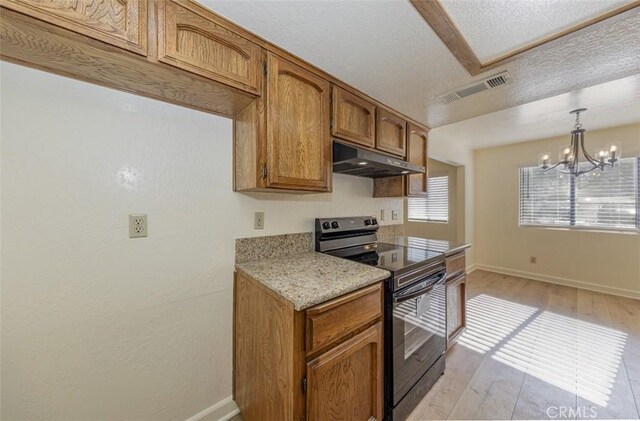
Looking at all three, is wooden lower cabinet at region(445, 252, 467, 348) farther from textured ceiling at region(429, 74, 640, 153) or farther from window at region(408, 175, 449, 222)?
window at region(408, 175, 449, 222)

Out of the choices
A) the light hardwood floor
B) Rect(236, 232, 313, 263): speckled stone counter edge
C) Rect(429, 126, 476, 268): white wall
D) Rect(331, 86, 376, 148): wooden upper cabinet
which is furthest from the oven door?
Rect(429, 126, 476, 268): white wall

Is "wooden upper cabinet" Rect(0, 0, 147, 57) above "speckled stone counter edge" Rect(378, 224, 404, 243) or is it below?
above

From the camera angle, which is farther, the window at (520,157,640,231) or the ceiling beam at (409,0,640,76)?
the window at (520,157,640,231)

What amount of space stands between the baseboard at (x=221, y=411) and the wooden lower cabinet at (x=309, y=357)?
8 centimetres

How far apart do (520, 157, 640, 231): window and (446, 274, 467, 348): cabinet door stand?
3.07 meters

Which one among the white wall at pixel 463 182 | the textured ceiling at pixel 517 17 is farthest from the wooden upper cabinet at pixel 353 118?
the white wall at pixel 463 182

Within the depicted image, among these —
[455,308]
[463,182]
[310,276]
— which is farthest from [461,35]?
[463,182]

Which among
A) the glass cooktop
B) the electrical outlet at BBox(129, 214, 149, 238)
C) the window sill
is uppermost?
Answer: the electrical outlet at BBox(129, 214, 149, 238)

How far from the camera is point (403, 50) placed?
1361mm

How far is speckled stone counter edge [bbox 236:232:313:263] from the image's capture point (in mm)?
1596

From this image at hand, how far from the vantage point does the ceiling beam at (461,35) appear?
3.59 ft

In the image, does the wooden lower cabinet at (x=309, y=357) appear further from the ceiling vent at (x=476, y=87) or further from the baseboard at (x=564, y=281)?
the baseboard at (x=564, y=281)

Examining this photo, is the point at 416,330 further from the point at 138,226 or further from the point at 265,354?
the point at 138,226

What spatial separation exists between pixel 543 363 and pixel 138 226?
3.10m
